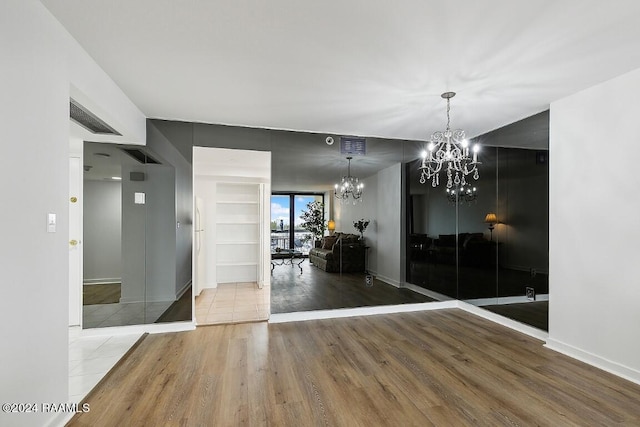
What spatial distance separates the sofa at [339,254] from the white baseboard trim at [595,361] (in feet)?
7.95

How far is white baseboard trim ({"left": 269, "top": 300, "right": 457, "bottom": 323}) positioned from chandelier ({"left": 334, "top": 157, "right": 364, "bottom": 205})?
1633 millimetres

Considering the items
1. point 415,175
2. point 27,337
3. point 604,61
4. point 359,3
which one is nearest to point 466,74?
point 604,61

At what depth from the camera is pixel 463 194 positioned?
472 centimetres

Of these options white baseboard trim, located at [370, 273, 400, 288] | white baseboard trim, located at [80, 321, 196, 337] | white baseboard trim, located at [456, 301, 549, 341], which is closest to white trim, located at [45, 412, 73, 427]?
white baseboard trim, located at [80, 321, 196, 337]

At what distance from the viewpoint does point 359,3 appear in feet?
6.09

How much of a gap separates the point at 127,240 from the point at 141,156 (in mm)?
1056

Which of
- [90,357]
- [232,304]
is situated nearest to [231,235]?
[232,304]

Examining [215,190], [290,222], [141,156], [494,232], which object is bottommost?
[494,232]

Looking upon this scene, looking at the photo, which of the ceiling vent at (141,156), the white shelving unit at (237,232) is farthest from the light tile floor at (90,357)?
the white shelving unit at (237,232)

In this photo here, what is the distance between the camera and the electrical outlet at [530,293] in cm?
370

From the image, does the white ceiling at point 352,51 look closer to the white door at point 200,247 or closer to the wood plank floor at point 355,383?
the white door at point 200,247

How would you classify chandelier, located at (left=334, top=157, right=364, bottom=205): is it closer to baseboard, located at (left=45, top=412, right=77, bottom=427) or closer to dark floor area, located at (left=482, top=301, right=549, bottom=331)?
dark floor area, located at (left=482, top=301, right=549, bottom=331)

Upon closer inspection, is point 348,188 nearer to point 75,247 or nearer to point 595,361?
point 595,361

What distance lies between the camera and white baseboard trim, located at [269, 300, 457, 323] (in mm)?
4191
